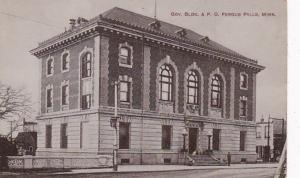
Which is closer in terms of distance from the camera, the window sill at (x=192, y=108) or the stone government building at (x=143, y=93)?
the stone government building at (x=143, y=93)

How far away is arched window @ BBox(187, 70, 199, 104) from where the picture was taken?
10.8 m

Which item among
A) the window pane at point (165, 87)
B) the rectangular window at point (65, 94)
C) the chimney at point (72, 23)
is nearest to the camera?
the chimney at point (72, 23)

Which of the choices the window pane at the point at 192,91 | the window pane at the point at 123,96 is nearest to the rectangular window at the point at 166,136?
the window pane at the point at 192,91

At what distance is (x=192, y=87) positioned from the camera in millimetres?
10914

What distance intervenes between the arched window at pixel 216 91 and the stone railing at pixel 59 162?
Answer: 209 cm

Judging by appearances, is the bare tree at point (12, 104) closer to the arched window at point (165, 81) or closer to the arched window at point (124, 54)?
the arched window at point (124, 54)

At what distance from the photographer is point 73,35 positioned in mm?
10250

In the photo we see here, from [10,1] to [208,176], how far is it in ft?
13.2

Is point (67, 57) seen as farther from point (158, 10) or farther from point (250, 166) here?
point (250, 166)

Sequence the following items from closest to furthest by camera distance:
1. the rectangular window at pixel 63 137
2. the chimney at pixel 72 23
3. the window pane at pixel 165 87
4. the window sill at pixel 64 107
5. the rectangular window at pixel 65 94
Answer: the chimney at pixel 72 23
the rectangular window at pixel 63 137
the rectangular window at pixel 65 94
the window sill at pixel 64 107
the window pane at pixel 165 87

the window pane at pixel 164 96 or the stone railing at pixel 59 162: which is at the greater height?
the window pane at pixel 164 96

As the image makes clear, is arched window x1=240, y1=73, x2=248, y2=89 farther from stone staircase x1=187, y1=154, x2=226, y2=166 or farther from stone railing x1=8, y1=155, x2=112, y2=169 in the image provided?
stone railing x1=8, y1=155, x2=112, y2=169

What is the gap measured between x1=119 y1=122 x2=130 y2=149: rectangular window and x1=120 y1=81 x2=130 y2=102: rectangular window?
0.41 metres

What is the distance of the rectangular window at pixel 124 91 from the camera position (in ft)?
34.1
